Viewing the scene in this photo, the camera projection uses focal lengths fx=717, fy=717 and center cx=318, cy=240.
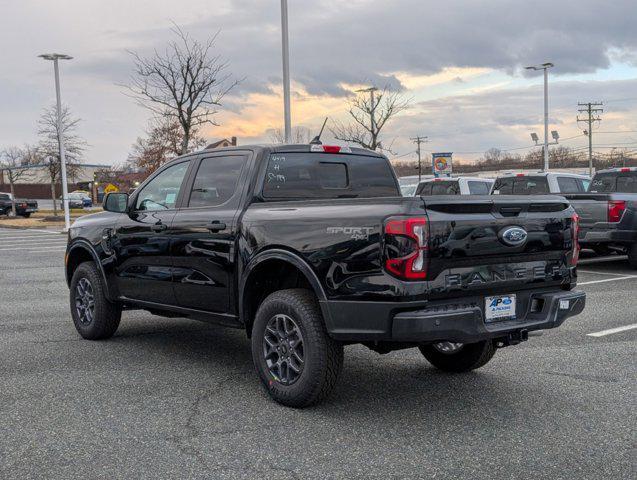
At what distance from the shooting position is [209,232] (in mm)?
5551

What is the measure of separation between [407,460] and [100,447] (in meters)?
1.74

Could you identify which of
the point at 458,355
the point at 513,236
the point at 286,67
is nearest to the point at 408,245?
the point at 513,236

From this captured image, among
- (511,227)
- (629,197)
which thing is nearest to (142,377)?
(511,227)

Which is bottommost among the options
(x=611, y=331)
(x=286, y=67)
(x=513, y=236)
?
(x=611, y=331)

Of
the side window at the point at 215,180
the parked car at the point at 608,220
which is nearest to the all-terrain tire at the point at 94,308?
the side window at the point at 215,180

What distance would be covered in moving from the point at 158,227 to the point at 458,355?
2726 millimetres

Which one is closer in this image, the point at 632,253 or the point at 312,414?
the point at 312,414

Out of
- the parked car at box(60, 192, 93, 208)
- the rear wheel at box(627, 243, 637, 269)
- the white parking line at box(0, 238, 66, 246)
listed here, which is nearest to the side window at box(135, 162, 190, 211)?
the rear wheel at box(627, 243, 637, 269)

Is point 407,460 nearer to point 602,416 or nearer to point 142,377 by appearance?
point 602,416

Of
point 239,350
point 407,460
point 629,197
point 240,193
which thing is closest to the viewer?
point 407,460

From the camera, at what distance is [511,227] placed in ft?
15.1

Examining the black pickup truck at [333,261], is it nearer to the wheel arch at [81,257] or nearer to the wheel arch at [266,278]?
the wheel arch at [266,278]

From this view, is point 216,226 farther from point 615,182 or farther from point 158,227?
point 615,182

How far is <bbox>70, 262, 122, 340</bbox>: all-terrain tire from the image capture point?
6.94 metres
